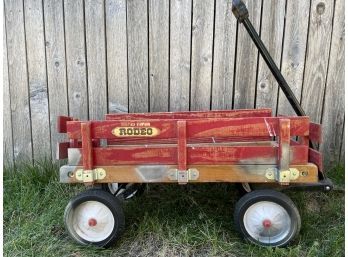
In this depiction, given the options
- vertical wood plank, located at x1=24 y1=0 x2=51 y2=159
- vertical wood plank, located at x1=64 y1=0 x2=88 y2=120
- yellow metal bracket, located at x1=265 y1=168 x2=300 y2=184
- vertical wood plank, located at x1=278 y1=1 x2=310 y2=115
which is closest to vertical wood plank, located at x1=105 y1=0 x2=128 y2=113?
vertical wood plank, located at x1=64 y1=0 x2=88 y2=120

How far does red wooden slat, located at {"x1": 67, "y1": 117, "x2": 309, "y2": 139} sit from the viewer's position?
236 centimetres

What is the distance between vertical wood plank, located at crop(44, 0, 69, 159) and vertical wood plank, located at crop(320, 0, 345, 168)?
6.95 feet

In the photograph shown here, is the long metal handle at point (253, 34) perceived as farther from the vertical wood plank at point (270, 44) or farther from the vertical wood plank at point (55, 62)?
the vertical wood plank at point (55, 62)

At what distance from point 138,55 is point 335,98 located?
63.3 inches

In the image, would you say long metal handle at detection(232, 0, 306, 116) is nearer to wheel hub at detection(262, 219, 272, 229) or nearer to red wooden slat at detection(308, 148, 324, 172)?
red wooden slat at detection(308, 148, 324, 172)

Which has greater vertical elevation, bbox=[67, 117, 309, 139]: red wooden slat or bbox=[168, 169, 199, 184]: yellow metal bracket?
bbox=[67, 117, 309, 139]: red wooden slat

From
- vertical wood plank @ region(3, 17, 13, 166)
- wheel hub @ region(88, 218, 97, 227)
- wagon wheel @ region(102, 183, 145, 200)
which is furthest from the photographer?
vertical wood plank @ region(3, 17, 13, 166)

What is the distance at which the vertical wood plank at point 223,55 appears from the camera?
3115mm

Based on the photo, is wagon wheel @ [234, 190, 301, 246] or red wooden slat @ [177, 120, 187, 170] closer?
red wooden slat @ [177, 120, 187, 170]

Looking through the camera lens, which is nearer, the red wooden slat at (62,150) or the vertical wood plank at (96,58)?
the red wooden slat at (62,150)

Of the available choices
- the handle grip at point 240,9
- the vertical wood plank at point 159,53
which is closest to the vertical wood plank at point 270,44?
the handle grip at point 240,9

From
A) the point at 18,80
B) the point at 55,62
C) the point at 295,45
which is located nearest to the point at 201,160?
the point at 295,45

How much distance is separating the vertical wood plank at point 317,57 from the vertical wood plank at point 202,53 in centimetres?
76

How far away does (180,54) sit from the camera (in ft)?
10.5
